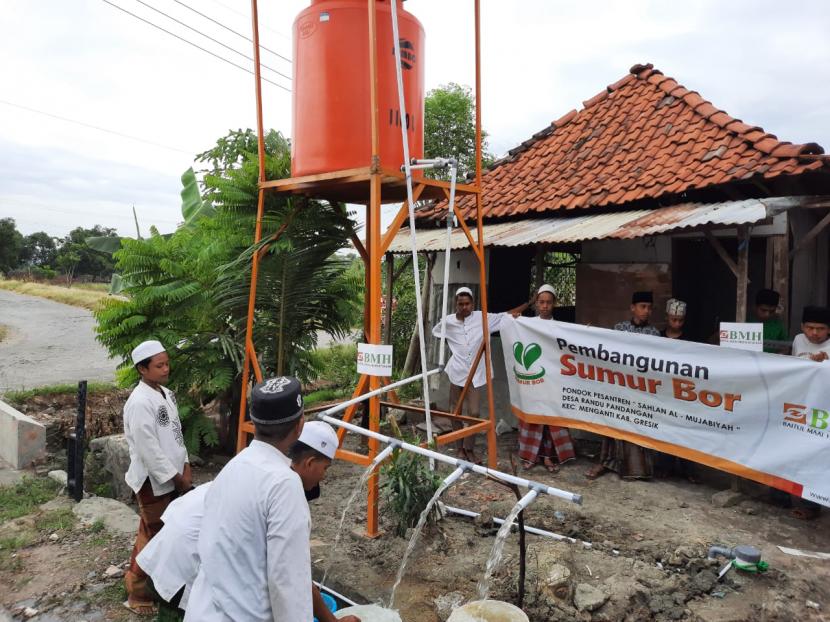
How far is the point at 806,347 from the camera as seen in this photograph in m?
5.11

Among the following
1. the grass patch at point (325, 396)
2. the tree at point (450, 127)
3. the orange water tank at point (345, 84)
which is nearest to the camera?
the orange water tank at point (345, 84)

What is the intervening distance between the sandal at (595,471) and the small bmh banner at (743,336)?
1815 mm

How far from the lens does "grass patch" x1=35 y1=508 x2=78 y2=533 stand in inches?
204

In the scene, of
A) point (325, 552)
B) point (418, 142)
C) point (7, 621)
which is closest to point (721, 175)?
point (418, 142)

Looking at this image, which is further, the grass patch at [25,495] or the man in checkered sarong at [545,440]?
the man in checkered sarong at [545,440]

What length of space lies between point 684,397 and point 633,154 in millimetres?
3511

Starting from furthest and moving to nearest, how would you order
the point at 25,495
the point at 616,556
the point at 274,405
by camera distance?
the point at 25,495, the point at 616,556, the point at 274,405

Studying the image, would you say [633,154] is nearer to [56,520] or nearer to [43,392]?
[56,520]

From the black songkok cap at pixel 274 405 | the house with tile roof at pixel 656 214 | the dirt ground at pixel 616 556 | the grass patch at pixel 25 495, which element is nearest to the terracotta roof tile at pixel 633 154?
the house with tile roof at pixel 656 214

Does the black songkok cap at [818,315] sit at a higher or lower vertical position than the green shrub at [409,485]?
higher

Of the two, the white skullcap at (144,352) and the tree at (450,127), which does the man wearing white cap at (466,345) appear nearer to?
the white skullcap at (144,352)

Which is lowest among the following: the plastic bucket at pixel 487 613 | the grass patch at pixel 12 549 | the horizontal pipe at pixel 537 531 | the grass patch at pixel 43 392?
the grass patch at pixel 12 549

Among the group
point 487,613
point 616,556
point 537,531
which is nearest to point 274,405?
point 487,613

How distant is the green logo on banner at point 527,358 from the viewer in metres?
6.51
